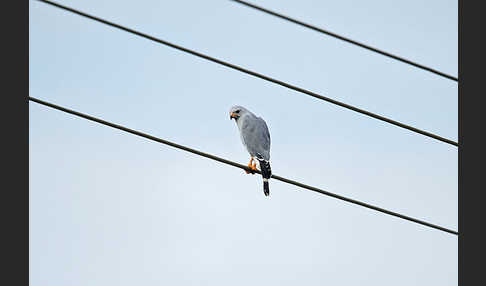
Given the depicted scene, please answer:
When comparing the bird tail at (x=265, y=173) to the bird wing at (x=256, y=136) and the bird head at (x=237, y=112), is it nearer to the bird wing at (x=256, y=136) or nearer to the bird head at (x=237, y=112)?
the bird wing at (x=256, y=136)

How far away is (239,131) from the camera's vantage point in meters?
13.3

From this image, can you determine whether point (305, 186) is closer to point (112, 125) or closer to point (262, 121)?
point (112, 125)

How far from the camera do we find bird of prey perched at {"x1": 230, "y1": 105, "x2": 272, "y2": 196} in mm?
12273

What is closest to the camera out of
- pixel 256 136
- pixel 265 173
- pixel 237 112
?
pixel 265 173

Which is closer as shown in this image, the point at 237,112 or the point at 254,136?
the point at 254,136

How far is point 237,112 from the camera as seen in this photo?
1368 centimetres

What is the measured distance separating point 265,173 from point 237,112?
1849mm

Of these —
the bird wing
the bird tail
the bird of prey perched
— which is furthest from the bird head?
the bird tail

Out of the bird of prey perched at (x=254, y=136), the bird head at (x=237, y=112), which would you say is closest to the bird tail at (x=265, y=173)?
the bird of prey perched at (x=254, y=136)

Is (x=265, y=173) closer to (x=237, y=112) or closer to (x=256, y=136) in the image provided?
(x=256, y=136)

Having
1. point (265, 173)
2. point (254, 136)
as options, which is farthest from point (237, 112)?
point (265, 173)

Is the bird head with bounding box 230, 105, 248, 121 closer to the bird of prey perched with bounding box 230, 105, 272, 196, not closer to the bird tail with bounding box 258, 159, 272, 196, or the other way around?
the bird of prey perched with bounding box 230, 105, 272, 196

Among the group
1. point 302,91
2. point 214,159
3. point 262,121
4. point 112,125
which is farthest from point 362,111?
point 262,121

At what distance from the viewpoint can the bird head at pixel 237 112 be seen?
13602 millimetres
